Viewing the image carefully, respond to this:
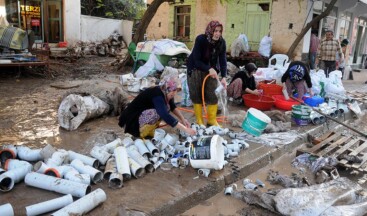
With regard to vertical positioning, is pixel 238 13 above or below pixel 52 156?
above

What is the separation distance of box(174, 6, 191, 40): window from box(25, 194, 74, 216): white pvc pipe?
13.5 meters

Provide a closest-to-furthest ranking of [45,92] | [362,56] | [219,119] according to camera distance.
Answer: [219,119], [45,92], [362,56]

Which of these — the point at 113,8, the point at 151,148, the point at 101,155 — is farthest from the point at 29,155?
the point at 113,8

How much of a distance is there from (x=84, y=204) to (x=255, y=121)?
2785mm

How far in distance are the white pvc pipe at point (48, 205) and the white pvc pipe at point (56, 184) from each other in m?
0.11

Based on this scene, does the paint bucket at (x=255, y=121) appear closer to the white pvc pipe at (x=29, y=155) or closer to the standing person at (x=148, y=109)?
the standing person at (x=148, y=109)

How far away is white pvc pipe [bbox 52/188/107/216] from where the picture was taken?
2.64 meters

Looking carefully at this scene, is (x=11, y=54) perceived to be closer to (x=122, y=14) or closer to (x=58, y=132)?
(x=58, y=132)

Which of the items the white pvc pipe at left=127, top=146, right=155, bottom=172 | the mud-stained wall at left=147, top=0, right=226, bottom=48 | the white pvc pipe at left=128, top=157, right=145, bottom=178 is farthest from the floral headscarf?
the mud-stained wall at left=147, top=0, right=226, bottom=48

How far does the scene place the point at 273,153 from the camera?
182 inches

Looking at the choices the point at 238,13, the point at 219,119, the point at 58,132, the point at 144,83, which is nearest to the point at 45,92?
the point at 144,83

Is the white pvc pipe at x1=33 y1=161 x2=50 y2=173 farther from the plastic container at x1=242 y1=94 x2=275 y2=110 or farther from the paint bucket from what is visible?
the plastic container at x1=242 y1=94 x2=275 y2=110

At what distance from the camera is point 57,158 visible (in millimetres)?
3461

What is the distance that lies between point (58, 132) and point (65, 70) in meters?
6.74
